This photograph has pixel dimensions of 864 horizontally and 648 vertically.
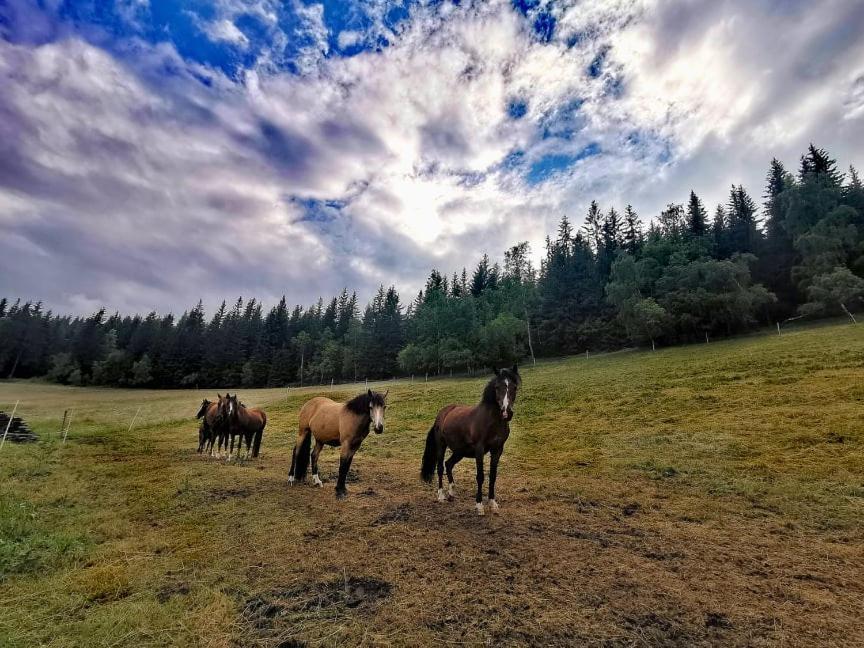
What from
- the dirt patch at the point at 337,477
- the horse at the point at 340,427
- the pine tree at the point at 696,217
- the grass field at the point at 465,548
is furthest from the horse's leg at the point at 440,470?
the pine tree at the point at 696,217

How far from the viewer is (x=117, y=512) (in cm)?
689

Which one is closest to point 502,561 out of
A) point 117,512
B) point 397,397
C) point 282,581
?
point 282,581

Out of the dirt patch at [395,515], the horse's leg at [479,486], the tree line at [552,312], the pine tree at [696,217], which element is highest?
the pine tree at [696,217]

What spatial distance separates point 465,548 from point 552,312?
60.2 metres

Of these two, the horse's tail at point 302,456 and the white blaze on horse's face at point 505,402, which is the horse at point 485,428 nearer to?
the white blaze on horse's face at point 505,402

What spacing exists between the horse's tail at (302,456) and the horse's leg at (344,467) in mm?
1900

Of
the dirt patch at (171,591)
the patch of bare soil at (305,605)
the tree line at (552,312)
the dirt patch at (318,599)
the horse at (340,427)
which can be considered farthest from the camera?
the tree line at (552,312)

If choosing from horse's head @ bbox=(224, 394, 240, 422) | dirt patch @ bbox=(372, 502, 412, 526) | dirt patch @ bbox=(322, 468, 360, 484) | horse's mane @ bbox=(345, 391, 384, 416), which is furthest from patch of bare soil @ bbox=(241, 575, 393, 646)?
horse's head @ bbox=(224, 394, 240, 422)

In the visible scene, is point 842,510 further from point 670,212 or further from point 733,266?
point 670,212

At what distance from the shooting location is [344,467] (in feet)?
26.5

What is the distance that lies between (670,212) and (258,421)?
79.0m

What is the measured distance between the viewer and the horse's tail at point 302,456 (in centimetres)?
958

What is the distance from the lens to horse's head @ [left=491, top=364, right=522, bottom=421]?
6.72m

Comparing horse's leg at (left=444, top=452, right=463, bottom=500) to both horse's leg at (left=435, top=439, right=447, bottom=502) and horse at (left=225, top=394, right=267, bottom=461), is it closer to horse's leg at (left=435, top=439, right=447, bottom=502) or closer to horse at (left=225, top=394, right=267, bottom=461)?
horse's leg at (left=435, top=439, right=447, bottom=502)
